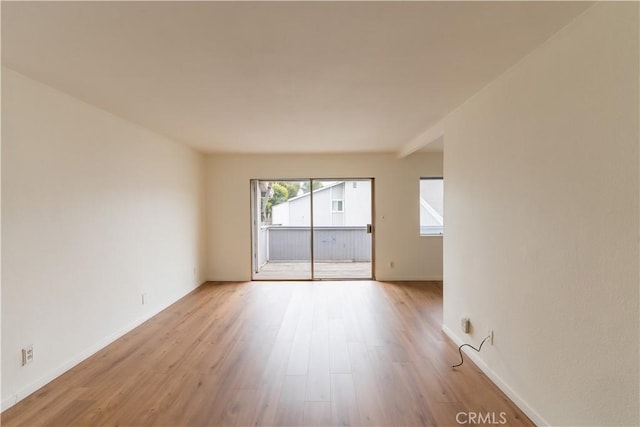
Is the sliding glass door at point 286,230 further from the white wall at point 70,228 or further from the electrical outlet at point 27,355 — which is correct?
the electrical outlet at point 27,355

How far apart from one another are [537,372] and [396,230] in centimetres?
363

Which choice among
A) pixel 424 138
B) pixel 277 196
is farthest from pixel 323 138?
pixel 277 196

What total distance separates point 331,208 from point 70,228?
6134 mm

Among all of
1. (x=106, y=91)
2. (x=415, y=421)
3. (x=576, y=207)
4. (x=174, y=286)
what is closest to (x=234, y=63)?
(x=106, y=91)

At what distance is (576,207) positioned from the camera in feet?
4.98

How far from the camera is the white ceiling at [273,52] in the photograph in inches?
55.7

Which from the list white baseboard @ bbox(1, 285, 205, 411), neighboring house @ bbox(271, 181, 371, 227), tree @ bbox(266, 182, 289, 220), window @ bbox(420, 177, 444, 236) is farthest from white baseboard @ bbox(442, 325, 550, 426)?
tree @ bbox(266, 182, 289, 220)

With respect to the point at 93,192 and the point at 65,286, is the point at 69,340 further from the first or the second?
the point at 93,192

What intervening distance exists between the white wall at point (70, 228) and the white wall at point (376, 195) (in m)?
1.50

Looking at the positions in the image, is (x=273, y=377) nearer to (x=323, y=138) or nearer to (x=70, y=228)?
(x=70, y=228)

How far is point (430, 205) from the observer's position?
18.2 feet

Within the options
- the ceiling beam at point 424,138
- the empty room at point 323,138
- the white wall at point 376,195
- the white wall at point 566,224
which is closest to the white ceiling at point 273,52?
the empty room at point 323,138

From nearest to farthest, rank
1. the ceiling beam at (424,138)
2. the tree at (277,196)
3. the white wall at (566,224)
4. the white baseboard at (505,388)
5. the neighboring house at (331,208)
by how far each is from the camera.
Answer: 1. the white wall at (566,224)
2. the white baseboard at (505,388)
3. the ceiling beam at (424,138)
4. the tree at (277,196)
5. the neighboring house at (331,208)

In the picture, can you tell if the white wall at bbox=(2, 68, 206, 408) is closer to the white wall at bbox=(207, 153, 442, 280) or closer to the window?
the white wall at bbox=(207, 153, 442, 280)
